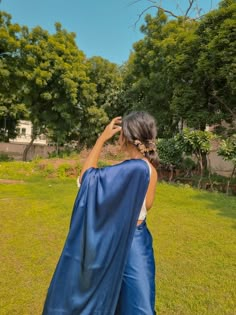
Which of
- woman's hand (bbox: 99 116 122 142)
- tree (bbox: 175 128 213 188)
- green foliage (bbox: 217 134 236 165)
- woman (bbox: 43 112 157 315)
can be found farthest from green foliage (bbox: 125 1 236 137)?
woman (bbox: 43 112 157 315)

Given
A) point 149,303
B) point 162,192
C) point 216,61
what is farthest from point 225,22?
point 149,303

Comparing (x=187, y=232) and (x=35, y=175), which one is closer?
(x=187, y=232)

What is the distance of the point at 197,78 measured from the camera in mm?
11719

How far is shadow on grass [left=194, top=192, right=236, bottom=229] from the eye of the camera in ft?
20.3

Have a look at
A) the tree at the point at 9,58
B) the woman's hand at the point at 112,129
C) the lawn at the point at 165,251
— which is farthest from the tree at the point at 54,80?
the woman's hand at the point at 112,129

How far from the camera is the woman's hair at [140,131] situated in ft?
5.22

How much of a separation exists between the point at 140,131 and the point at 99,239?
654 mm

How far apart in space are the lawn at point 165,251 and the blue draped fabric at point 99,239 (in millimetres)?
1218

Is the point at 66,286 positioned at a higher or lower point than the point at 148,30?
lower

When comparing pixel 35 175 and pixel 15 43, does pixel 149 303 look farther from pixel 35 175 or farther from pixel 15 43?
pixel 15 43

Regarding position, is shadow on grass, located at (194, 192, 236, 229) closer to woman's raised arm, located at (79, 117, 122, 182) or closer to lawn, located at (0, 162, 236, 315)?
lawn, located at (0, 162, 236, 315)

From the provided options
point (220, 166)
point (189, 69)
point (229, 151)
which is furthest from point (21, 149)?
point (229, 151)

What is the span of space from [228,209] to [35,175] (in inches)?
330

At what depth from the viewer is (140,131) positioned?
5.21 feet
